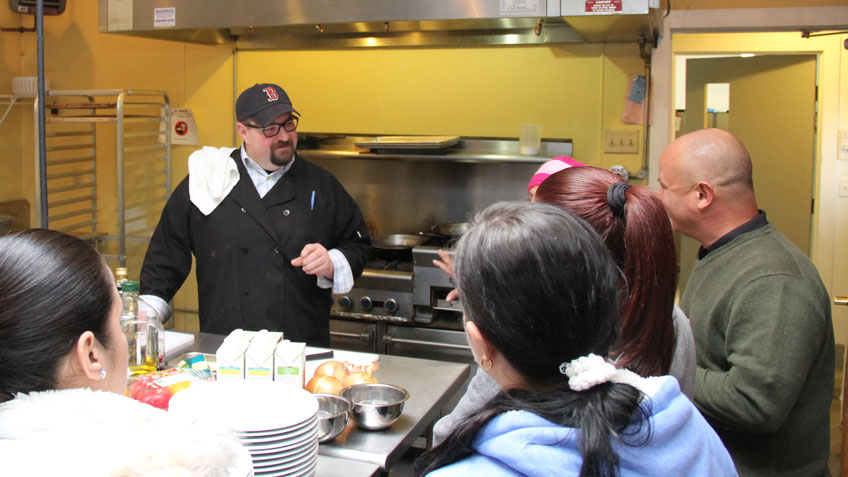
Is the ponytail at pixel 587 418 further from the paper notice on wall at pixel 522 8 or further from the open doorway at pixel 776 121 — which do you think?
the open doorway at pixel 776 121

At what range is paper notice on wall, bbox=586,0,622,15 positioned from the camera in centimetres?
288

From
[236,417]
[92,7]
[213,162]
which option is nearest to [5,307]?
[236,417]

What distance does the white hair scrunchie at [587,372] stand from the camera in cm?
91

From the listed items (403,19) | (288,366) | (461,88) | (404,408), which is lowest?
(404,408)

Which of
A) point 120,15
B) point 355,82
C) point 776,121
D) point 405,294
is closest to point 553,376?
point 405,294

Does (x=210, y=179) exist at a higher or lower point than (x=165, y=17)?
lower

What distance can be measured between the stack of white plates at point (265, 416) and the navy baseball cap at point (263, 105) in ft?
4.76

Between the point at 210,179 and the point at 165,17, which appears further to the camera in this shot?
the point at 165,17

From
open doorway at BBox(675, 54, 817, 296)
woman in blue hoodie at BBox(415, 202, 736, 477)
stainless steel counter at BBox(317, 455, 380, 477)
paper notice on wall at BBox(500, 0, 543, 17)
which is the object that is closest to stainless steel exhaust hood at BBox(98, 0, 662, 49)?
paper notice on wall at BBox(500, 0, 543, 17)

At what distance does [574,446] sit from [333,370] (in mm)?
1068

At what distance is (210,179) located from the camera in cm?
291

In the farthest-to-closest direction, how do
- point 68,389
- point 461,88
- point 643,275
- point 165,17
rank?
point 461,88 < point 165,17 < point 643,275 < point 68,389

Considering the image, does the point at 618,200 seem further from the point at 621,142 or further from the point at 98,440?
the point at 621,142

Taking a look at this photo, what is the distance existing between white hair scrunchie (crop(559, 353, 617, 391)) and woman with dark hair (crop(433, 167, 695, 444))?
39 cm
